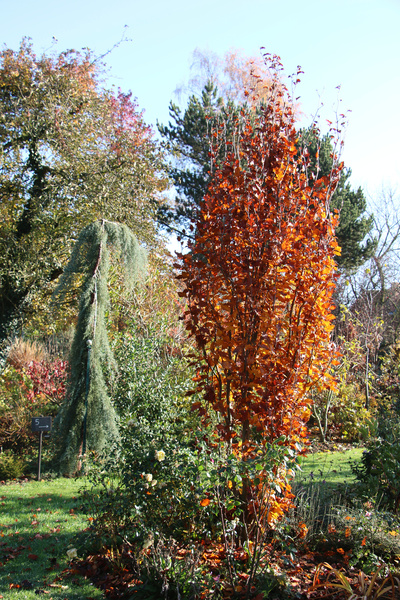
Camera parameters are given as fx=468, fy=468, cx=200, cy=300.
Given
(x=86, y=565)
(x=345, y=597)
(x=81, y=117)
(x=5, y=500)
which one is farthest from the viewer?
(x=81, y=117)

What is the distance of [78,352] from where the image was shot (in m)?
6.97

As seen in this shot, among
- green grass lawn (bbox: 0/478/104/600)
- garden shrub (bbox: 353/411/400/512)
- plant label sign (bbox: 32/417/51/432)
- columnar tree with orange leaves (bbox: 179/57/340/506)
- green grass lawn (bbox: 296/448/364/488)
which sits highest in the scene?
columnar tree with orange leaves (bbox: 179/57/340/506)

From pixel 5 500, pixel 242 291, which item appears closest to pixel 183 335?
pixel 5 500

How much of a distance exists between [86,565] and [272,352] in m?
2.25

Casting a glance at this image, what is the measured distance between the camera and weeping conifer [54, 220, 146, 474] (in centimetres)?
675

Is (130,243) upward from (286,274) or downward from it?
upward

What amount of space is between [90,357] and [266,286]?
4.17 m

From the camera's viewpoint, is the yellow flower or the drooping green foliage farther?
the drooping green foliage

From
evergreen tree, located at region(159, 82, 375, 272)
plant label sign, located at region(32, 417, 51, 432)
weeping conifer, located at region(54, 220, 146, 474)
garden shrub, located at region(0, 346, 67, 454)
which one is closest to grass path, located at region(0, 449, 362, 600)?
weeping conifer, located at region(54, 220, 146, 474)

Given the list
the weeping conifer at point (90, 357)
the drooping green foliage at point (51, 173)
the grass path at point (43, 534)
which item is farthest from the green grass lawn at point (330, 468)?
the drooping green foliage at point (51, 173)

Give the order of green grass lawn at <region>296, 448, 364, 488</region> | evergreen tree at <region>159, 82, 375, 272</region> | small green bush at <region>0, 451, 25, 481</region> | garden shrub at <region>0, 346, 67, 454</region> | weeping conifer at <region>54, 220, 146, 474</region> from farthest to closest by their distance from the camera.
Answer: evergreen tree at <region>159, 82, 375, 272</region>
garden shrub at <region>0, 346, 67, 454</region>
small green bush at <region>0, 451, 25, 481</region>
weeping conifer at <region>54, 220, 146, 474</region>
green grass lawn at <region>296, 448, 364, 488</region>

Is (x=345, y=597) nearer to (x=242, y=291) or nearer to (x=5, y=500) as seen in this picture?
(x=242, y=291)

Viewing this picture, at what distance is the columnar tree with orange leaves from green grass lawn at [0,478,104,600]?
60.9 inches

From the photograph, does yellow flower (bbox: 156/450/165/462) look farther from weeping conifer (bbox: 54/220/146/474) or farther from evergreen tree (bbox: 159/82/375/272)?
evergreen tree (bbox: 159/82/375/272)
